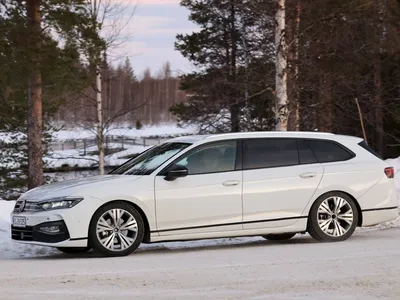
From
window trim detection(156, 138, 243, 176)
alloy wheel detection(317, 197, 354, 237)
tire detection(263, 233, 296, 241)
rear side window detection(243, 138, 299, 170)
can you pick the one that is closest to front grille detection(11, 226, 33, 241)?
window trim detection(156, 138, 243, 176)

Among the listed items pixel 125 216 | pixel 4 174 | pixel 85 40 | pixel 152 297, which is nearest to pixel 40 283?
pixel 152 297

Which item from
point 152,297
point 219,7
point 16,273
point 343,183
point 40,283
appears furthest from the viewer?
point 219,7

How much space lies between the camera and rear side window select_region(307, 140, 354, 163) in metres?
10.7

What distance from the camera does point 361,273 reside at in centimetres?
789

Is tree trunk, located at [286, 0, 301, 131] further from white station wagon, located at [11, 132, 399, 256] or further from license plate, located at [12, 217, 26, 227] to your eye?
license plate, located at [12, 217, 26, 227]

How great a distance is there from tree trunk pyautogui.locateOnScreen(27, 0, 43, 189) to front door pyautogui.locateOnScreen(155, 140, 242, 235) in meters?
14.3

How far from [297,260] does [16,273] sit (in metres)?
3.10

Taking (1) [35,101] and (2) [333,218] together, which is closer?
(2) [333,218]

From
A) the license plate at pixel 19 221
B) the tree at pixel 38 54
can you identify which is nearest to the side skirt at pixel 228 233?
the license plate at pixel 19 221

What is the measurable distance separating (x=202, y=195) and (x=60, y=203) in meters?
1.77

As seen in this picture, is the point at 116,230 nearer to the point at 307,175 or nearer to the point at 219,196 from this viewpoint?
the point at 219,196

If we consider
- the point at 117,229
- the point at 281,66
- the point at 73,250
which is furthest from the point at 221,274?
the point at 281,66

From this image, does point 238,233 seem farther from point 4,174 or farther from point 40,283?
point 4,174

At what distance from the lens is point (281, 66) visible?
17.0 m
